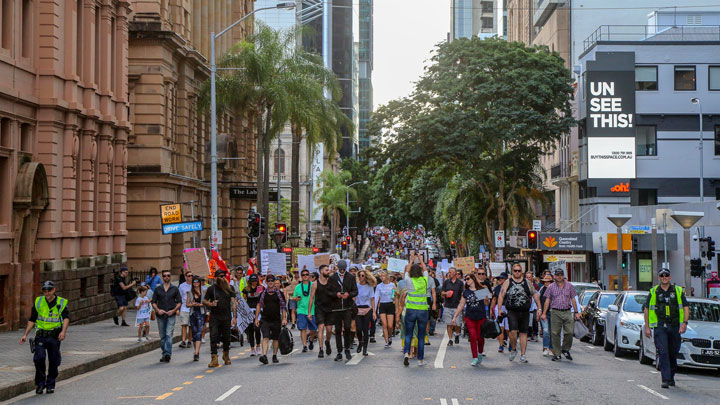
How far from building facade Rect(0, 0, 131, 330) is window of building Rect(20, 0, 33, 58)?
1.0 inches

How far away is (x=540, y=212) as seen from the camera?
236 ft

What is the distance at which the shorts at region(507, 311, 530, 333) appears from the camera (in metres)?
18.2

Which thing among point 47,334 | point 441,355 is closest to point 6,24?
point 47,334

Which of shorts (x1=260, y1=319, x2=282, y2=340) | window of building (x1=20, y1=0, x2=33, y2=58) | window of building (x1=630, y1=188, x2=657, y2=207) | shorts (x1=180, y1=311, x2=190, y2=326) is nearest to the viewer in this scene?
shorts (x1=260, y1=319, x2=282, y2=340)

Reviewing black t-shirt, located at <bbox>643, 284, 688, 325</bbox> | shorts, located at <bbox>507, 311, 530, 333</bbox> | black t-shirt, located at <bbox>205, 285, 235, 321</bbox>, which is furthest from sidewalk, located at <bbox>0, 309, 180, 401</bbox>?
black t-shirt, located at <bbox>643, 284, 688, 325</bbox>

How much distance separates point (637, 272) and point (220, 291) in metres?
35.7

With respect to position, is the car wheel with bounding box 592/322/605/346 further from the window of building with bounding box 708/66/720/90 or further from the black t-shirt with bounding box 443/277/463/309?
the window of building with bounding box 708/66/720/90

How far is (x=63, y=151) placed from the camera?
27219 millimetres

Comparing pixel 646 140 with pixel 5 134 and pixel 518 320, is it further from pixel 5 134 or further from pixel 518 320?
pixel 5 134

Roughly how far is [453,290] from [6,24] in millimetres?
13180

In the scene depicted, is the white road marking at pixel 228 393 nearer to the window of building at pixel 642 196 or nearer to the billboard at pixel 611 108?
the billboard at pixel 611 108

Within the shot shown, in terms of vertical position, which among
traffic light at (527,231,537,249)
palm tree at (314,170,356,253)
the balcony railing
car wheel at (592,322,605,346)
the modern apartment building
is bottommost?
car wheel at (592,322,605,346)

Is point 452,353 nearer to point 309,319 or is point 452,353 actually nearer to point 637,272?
point 309,319

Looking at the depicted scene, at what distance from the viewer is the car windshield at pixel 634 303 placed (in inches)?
816
